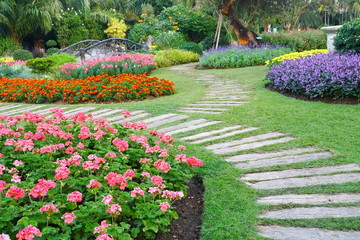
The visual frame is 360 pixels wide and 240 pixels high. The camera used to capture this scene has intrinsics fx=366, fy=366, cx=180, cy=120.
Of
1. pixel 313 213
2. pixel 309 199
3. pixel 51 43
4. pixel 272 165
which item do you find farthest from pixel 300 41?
pixel 51 43

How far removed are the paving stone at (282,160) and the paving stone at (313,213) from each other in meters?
0.81

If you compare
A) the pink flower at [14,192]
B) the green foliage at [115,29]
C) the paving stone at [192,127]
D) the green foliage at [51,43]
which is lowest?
the paving stone at [192,127]

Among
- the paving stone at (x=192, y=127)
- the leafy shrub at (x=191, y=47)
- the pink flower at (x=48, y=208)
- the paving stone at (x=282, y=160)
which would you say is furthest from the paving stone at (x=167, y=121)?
the leafy shrub at (x=191, y=47)

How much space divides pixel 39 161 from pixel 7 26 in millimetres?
23824

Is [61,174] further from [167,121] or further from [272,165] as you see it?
[167,121]

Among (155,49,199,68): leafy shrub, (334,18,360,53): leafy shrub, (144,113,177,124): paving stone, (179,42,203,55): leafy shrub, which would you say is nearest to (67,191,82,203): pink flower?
(144,113,177,124): paving stone

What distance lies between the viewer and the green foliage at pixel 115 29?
28734 millimetres

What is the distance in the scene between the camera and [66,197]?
2.23 m

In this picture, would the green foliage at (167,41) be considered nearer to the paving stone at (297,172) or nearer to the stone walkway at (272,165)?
the stone walkway at (272,165)

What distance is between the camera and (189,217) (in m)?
2.54

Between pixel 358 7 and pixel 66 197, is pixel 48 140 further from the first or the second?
pixel 358 7

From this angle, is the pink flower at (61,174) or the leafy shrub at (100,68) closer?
the pink flower at (61,174)

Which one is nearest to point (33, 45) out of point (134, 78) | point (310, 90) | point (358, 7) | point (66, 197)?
point (134, 78)

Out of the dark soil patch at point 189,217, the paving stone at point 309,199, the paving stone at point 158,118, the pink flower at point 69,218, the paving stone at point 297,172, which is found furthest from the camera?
the paving stone at point 158,118
